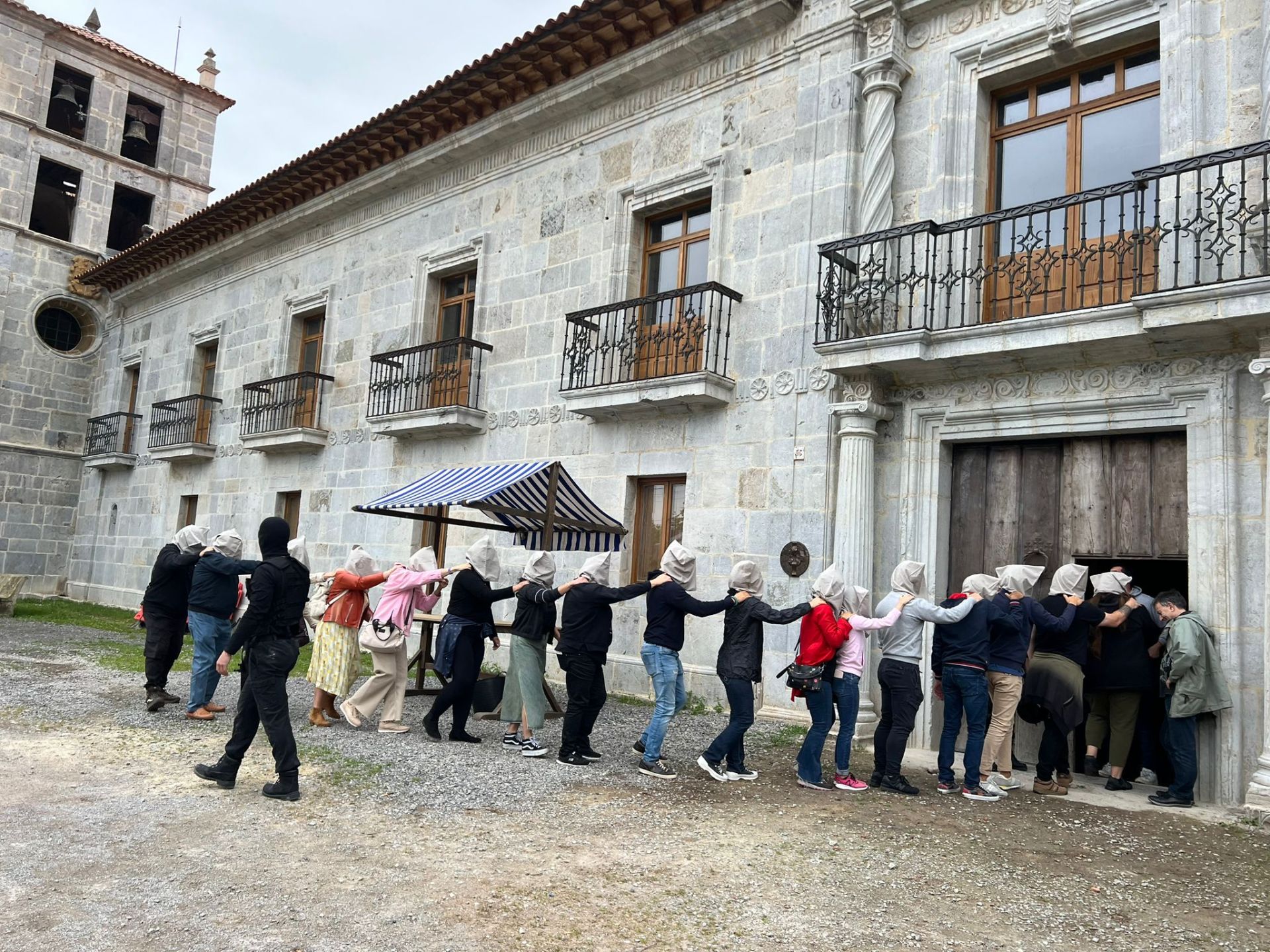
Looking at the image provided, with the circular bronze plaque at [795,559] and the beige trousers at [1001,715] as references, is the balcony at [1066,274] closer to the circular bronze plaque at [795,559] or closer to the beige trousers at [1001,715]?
the circular bronze plaque at [795,559]

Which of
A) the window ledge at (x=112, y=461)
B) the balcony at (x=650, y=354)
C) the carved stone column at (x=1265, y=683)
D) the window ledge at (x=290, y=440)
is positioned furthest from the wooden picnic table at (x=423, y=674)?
the window ledge at (x=112, y=461)

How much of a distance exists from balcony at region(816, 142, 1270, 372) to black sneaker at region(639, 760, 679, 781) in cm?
381

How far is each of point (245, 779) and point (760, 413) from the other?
559 cm

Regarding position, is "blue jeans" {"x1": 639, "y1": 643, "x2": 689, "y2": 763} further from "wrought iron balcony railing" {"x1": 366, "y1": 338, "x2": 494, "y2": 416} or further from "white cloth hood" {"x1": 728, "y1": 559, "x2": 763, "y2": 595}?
"wrought iron balcony railing" {"x1": 366, "y1": 338, "x2": 494, "y2": 416}

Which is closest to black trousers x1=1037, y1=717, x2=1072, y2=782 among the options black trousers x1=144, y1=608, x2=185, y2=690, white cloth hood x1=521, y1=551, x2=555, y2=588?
white cloth hood x1=521, y1=551, x2=555, y2=588

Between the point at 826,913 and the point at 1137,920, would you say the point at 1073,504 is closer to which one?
the point at 1137,920

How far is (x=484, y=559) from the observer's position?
7.21 meters

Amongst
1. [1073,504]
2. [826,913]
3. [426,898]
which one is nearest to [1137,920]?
[826,913]

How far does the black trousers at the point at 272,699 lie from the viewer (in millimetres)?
5199

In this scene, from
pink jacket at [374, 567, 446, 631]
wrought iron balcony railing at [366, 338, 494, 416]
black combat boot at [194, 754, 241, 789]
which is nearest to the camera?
black combat boot at [194, 754, 241, 789]

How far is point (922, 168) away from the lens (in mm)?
8469

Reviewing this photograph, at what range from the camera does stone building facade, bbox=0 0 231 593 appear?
19797 millimetres

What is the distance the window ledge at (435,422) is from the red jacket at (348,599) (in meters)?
4.27

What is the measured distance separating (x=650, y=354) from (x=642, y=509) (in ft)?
5.65
